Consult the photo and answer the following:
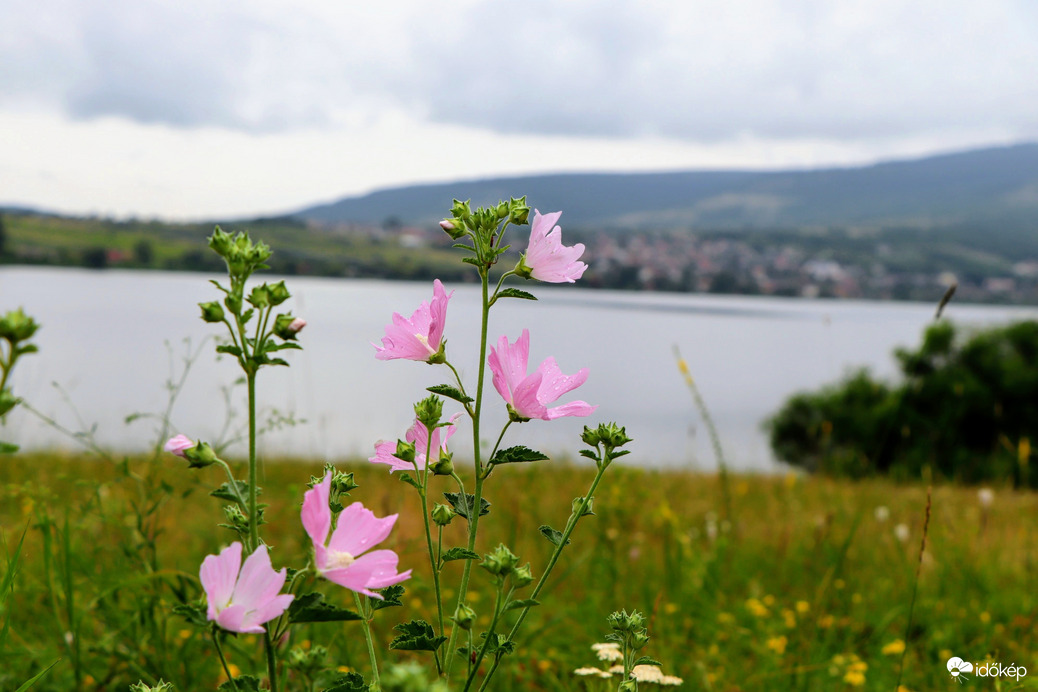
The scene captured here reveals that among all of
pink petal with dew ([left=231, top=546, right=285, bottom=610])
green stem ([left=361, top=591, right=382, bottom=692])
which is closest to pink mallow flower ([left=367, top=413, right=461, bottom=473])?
green stem ([left=361, top=591, right=382, bottom=692])

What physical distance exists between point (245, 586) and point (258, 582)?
0.06 ft

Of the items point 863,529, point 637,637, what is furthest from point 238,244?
point 863,529

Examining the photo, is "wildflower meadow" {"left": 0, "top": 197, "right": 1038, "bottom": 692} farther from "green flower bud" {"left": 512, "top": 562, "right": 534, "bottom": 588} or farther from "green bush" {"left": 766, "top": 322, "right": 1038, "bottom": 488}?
"green bush" {"left": 766, "top": 322, "right": 1038, "bottom": 488}

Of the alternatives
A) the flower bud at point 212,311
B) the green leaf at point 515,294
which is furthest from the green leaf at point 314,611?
the green leaf at point 515,294

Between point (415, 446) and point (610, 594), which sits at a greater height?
point (415, 446)

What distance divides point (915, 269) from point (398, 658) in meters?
130

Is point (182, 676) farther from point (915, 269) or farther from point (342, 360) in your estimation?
point (915, 269)

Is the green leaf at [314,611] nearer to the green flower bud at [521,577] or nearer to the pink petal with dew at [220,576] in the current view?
the pink petal with dew at [220,576]

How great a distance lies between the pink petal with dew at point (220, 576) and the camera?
885mm

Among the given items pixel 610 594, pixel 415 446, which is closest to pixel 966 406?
pixel 610 594

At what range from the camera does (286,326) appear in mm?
960

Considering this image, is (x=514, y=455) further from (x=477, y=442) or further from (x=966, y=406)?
(x=966, y=406)

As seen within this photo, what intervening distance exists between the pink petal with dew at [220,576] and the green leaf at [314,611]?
8cm

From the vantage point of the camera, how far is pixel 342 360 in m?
40.3
